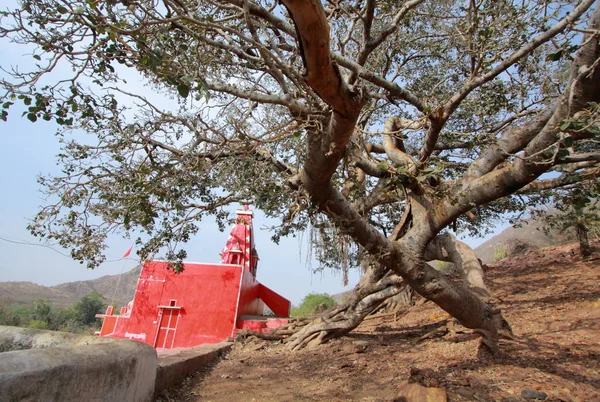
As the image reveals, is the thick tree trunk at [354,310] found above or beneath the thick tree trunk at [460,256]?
beneath

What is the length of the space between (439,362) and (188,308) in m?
9.15

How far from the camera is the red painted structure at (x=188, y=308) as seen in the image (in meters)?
11.5

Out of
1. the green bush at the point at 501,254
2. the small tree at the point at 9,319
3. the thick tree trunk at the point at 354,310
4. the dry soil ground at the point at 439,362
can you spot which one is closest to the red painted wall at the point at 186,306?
the dry soil ground at the point at 439,362

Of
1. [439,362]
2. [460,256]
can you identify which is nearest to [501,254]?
[460,256]

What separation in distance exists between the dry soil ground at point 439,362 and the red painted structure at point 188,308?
4.31 m

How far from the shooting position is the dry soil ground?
10.9ft

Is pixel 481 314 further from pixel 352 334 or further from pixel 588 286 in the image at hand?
pixel 588 286

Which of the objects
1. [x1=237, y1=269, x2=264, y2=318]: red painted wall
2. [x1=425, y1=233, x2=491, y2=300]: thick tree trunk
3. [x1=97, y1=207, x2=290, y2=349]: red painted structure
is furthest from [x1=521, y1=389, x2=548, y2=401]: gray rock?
[x1=237, y1=269, x2=264, y2=318]: red painted wall

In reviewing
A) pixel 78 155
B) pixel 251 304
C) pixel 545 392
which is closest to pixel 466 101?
pixel 545 392

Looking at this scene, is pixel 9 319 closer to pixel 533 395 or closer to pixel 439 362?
pixel 439 362

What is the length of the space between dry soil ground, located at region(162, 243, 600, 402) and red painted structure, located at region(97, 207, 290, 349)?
431 centimetres

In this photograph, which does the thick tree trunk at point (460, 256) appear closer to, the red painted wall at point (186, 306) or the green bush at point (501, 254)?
the red painted wall at point (186, 306)

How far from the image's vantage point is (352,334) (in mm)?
7125

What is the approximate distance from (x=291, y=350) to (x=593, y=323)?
4.54 meters
